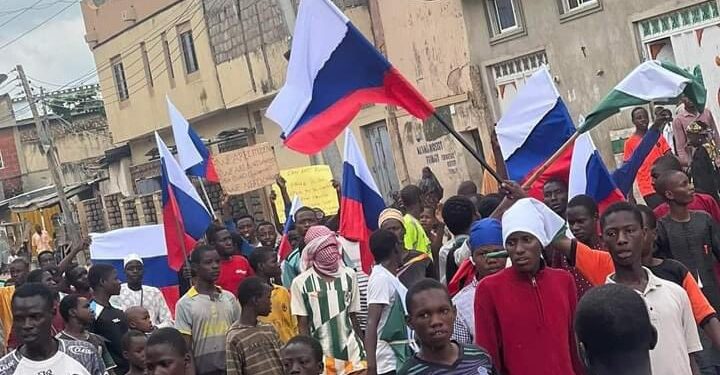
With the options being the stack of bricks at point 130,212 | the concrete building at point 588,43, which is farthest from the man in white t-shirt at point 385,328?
the stack of bricks at point 130,212

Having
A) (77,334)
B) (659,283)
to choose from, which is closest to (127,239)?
(77,334)

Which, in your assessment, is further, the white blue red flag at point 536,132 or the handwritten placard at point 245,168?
the handwritten placard at point 245,168

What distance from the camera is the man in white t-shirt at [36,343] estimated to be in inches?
224

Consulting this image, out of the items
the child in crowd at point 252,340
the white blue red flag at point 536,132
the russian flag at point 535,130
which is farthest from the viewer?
the russian flag at point 535,130

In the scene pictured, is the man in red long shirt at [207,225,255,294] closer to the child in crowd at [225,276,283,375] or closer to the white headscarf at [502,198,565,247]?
the child in crowd at [225,276,283,375]

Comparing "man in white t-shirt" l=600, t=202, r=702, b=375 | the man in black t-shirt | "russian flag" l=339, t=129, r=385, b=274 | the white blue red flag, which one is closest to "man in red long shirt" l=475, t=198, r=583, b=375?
"man in white t-shirt" l=600, t=202, r=702, b=375

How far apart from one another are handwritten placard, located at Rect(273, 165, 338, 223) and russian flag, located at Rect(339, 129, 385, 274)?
5398mm

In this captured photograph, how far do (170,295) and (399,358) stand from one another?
5182 millimetres

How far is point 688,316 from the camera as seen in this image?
5230 millimetres

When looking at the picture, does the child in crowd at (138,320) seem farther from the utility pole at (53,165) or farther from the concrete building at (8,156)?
the concrete building at (8,156)

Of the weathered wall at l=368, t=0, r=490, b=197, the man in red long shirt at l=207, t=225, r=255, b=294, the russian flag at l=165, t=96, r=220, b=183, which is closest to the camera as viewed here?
the man in red long shirt at l=207, t=225, r=255, b=294

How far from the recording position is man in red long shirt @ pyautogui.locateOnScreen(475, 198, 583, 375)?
538cm

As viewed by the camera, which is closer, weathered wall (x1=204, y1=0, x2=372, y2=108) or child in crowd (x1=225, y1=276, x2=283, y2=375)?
child in crowd (x1=225, y1=276, x2=283, y2=375)

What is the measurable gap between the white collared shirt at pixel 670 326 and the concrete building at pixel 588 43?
11.3m
